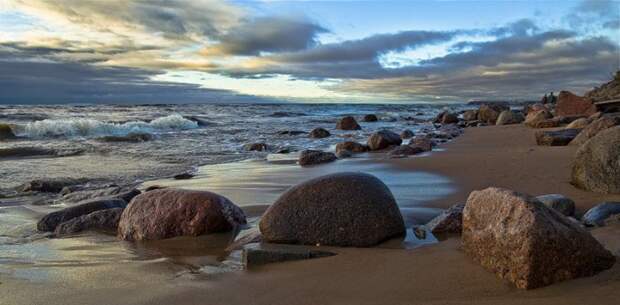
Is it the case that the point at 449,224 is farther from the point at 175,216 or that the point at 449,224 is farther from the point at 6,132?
the point at 6,132

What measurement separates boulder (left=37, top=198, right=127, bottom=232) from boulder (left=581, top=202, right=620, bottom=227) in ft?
14.8

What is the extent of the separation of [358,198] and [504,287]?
1546 millimetres

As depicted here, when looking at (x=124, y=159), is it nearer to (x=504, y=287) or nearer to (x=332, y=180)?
(x=332, y=180)

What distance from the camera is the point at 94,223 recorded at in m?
4.94

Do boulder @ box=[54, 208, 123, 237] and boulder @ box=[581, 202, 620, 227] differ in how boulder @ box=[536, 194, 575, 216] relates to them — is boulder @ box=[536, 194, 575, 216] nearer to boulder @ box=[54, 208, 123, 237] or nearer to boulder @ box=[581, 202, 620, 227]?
boulder @ box=[581, 202, 620, 227]

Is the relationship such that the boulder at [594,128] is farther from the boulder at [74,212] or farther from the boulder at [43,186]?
the boulder at [43,186]

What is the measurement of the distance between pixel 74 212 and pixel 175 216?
1355 mm

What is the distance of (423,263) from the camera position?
3207mm

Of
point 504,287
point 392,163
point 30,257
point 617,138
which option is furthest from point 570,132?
point 30,257

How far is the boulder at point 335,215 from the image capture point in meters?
3.87

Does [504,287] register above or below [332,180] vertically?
below

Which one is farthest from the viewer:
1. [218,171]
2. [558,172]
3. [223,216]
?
[218,171]

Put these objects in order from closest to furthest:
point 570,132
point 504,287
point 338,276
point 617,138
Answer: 1. point 504,287
2. point 338,276
3. point 617,138
4. point 570,132

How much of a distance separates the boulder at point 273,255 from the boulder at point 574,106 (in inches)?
684
